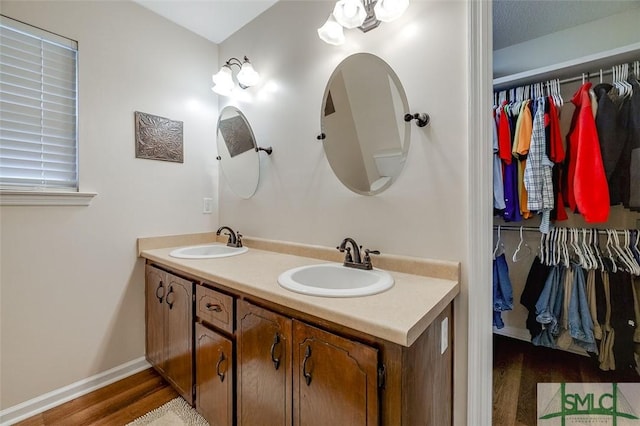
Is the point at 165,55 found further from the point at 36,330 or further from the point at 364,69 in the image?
the point at 36,330

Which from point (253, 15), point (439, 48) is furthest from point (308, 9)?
point (439, 48)

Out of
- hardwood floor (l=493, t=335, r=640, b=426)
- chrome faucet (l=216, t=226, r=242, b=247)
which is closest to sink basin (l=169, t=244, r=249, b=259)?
chrome faucet (l=216, t=226, r=242, b=247)

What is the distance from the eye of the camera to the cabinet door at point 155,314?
5.24ft

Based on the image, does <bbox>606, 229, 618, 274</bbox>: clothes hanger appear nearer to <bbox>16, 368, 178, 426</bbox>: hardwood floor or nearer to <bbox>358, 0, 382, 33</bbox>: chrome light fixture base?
<bbox>358, 0, 382, 33</bbox>: chrome light fixture base

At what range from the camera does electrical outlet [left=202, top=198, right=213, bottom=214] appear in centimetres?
211

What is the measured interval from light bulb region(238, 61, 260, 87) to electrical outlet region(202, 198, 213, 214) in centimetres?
94

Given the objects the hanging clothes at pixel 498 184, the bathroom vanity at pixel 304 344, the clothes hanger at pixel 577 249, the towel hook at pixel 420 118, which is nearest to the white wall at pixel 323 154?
the towel hook at pixel 420 118

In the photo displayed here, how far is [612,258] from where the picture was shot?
1.66 m

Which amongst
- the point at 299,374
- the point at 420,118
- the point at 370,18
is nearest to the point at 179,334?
the point at 299,374

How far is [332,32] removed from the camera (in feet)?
4.26

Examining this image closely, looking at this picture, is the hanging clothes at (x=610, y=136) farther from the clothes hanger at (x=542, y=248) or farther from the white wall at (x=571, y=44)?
the white wall at (x=571, y=44)

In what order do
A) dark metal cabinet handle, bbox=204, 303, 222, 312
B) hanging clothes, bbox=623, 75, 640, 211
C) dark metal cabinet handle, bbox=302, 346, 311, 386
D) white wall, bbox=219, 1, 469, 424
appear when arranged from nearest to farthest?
dark metal cabinet handle, bbox=302, 346, 311, 386
white wall, bbox=219, 1, 469, 424
dark metal cabinet handle, bbox=204, 303, 222, 312
hanging clothes, bbox=623, 75, 640, 211

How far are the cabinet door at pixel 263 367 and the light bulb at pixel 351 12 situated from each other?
131 cm

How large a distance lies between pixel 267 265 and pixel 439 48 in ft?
4.17
